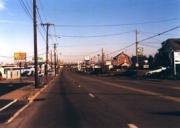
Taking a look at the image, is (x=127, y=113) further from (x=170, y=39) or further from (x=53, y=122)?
(x=170, y=39)

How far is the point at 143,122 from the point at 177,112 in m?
3.15

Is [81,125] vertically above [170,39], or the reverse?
[170,39]

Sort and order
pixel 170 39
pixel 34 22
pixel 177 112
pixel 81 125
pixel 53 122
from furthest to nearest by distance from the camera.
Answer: pixel 170 39 → pixel 34 22 → pixel 177 112 → pixel 53 122 → pixel 81 125

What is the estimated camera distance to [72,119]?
51.5ft

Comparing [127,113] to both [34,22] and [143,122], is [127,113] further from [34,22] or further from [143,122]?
→ [34,22]

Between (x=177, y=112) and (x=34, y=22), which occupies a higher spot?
(x=34, y=22)

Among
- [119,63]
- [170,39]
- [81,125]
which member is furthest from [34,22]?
[119,63]

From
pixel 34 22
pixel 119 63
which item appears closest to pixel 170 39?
pixel 34 22

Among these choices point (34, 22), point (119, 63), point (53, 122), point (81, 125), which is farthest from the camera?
point (119, 63)

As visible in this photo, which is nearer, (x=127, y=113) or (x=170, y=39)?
(x=127, y=113)

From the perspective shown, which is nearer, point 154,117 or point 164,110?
point 154,117

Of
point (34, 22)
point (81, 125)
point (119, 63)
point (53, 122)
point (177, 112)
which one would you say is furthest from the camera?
point (119, 63)

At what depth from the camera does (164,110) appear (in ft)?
58.2

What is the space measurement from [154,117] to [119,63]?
17760cm
